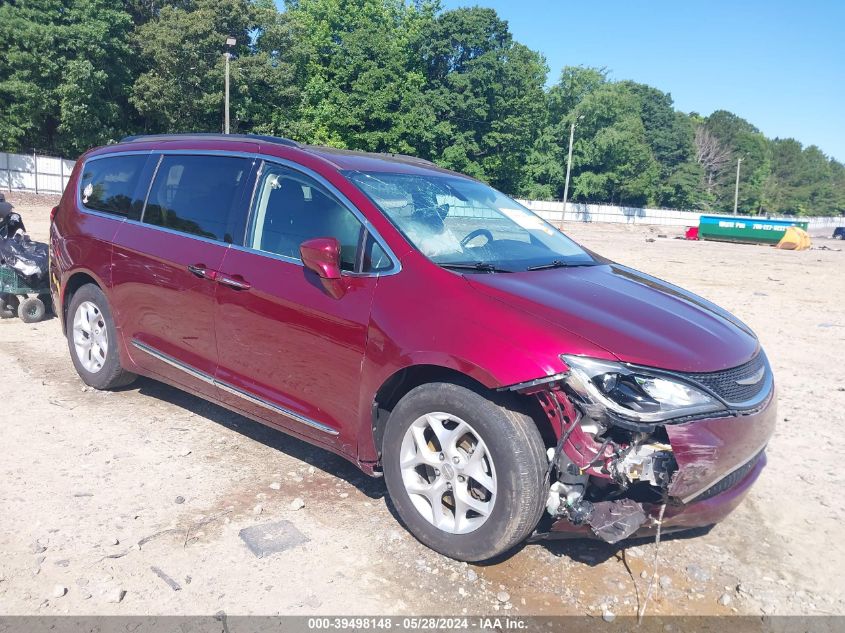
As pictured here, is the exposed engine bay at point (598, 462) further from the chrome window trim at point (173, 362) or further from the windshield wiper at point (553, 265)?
the chrome window trim at point (173, 362)

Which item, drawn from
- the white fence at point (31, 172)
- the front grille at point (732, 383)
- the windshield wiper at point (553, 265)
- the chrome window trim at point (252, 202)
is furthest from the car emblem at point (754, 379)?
the white fence at point (31, 172)

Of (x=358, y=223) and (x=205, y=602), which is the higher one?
(x=358, y=223)

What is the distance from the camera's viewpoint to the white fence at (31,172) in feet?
124

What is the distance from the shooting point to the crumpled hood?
9.96ft

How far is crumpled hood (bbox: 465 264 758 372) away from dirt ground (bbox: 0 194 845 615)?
1072 millimetres

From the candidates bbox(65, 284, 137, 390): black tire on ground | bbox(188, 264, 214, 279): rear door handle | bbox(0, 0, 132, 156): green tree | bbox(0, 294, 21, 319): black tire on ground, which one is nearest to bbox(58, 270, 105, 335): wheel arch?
bbox(65, 284, 137, 390): black tire on ground

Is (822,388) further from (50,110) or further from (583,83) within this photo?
(583,83)

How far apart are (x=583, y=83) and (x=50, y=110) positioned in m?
50.1

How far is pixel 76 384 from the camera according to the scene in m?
5.65

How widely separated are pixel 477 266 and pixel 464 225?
1.49 ft

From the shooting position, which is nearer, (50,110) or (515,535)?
(515,535)

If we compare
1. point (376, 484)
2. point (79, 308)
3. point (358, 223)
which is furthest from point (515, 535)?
point (79, 308)

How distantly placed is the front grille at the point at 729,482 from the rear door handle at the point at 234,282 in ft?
8.46

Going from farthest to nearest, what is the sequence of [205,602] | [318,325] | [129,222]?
Answer: [129,222] < [318,325] < [205,602]
